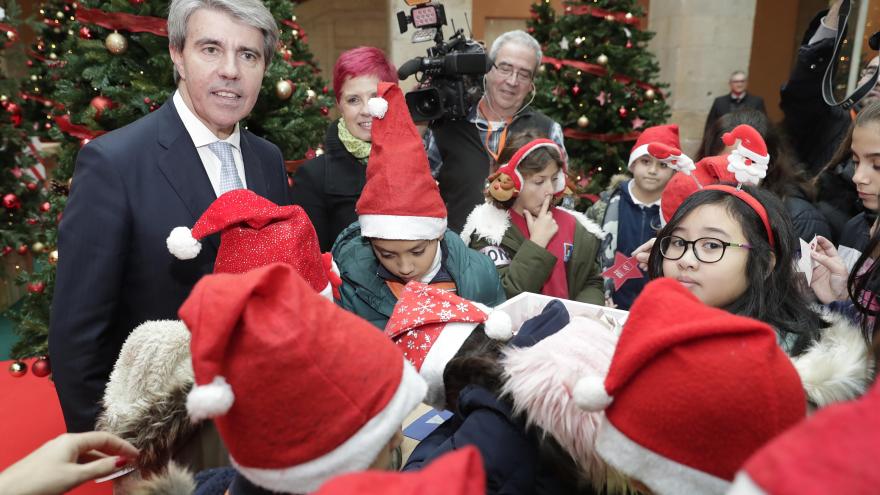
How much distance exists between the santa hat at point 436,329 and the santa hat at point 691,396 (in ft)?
1.23

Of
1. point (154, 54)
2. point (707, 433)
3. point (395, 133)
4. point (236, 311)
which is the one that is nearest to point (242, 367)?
point (236, 311)

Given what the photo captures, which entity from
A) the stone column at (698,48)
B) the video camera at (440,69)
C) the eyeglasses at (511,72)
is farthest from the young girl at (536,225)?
the stone column at (698,48)

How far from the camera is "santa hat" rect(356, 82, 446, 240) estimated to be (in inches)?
67.9

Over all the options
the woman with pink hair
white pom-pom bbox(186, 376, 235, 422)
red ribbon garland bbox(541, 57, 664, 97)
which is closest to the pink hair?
the woman with pink hair

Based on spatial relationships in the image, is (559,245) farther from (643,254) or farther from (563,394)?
(563,394)

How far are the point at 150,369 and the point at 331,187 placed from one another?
1380 mm

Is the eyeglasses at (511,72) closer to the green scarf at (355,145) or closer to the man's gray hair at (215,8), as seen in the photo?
the green scarf at (355,145)

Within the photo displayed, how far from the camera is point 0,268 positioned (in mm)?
4496

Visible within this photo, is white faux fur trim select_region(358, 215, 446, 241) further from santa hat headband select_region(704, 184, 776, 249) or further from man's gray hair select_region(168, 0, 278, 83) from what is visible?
santa hat headband select_region(704, 184, 776, 249)

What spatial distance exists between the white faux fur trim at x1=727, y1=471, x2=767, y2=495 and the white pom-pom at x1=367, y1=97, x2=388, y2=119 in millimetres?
1386

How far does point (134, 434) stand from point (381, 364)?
58 centimetres

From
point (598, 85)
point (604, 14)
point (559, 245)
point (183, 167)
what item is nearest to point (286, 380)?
point (183, 167)

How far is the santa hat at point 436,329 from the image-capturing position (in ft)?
3.83

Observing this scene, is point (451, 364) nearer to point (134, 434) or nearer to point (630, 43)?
point (134, 434)
